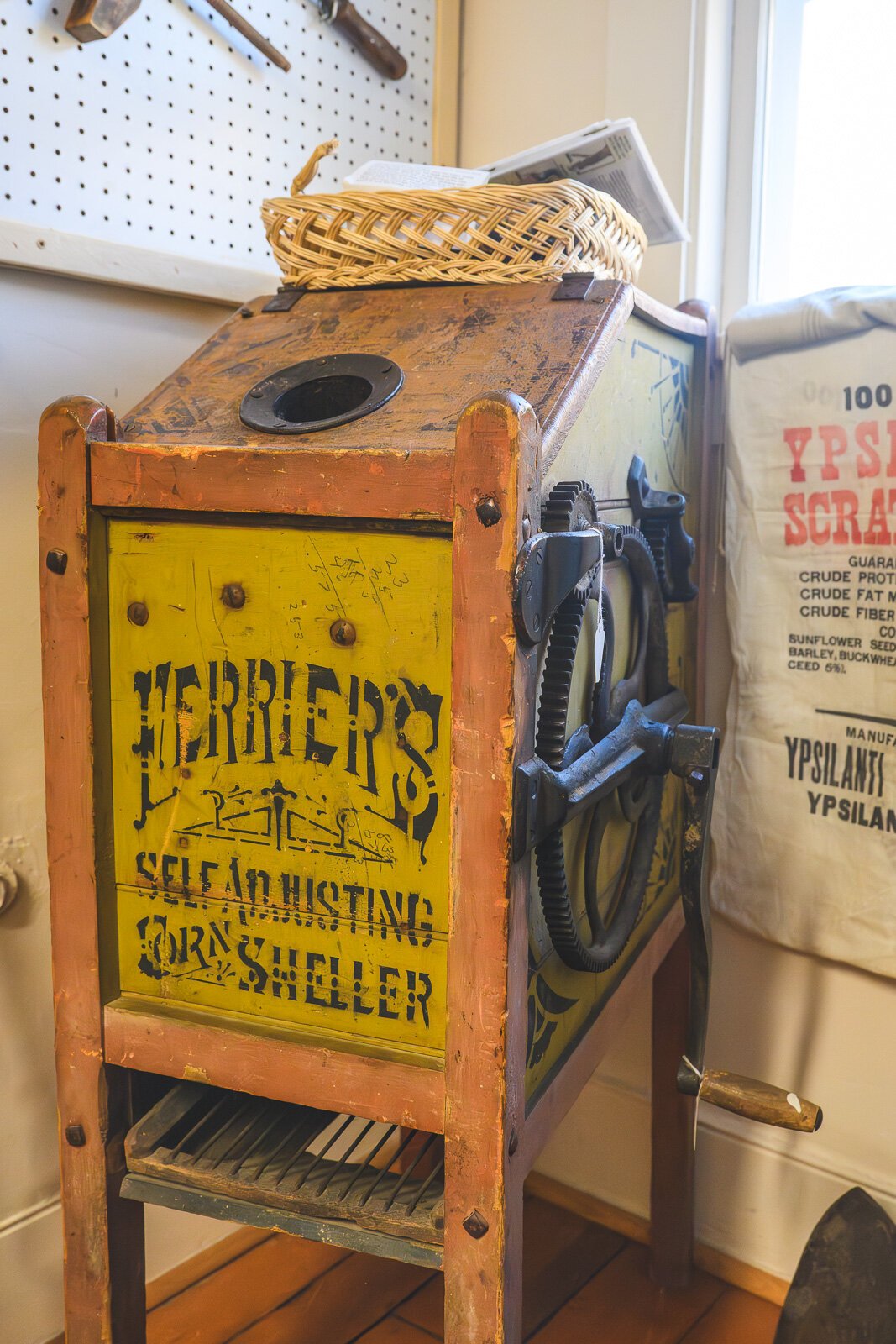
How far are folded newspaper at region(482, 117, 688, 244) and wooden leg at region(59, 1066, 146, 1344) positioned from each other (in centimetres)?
102

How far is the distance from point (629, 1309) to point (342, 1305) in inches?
15.4

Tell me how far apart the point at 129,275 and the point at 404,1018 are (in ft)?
2.99

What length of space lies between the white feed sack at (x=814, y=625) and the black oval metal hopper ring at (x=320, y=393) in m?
0.59

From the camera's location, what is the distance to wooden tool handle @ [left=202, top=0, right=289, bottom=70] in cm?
136

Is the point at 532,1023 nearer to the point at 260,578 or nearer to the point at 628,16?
the point at 260,578

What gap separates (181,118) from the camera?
135 cm

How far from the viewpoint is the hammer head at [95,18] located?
3.93 ft

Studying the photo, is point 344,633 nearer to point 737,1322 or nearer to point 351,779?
point 351,779

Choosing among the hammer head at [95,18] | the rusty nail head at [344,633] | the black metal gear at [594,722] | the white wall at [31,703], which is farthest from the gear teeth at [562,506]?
the hammer head at [95,18]

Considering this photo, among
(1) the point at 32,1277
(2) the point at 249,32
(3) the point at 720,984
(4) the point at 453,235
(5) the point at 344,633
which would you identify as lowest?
(1) the point at 32,1277

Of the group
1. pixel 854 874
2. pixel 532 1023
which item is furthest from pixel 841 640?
pixel 532 1023

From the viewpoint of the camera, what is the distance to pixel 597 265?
3.64 feet

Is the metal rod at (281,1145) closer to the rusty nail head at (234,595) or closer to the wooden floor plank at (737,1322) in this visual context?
the rusty nail head at (234,595)

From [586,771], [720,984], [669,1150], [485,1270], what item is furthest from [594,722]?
[669,1150]
